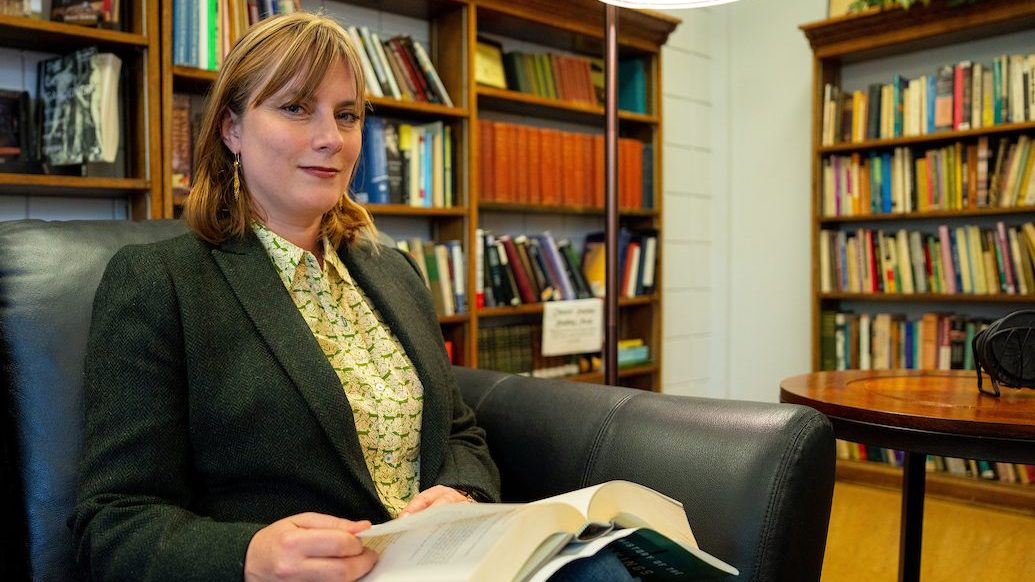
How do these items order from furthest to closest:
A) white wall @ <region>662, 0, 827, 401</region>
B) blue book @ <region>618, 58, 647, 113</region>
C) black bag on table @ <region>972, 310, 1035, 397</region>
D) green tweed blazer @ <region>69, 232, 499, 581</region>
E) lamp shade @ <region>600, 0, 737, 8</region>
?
white wall @ <region>662, 0, 827, 401</region>, blue book @ <region>618, 58, 647, 113</region>, lamp shade @ <region>600, 0, 737, 8</region>, black bag on table @ <region>972, 310, 1035, 397</region>, green tweed blazer @ <region>69, 232, 499, 581</region>

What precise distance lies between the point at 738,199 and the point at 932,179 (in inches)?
38.3

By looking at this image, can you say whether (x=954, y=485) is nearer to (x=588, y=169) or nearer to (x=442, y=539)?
(x=588, y=169)

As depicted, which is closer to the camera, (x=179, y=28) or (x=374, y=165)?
(x=179, y=28)

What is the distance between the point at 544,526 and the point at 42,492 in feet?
2.30

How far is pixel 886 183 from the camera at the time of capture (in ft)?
10.6

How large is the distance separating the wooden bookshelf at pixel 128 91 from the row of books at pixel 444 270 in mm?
847

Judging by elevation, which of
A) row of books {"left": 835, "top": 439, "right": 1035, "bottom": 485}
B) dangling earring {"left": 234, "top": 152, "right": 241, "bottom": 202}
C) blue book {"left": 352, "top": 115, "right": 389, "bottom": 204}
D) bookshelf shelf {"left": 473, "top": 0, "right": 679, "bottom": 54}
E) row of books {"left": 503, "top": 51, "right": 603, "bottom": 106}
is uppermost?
bookshelf shelf {"left": 473, "top": 0, "right": 679, "bottom": 54}

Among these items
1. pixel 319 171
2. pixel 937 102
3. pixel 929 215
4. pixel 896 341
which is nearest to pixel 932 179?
pixel 929 215

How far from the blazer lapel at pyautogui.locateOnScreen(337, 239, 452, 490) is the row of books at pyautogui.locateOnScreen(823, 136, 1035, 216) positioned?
2494mm

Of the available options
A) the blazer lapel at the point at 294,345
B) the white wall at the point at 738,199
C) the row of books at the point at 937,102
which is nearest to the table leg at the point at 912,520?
the blazer lapel at the point at 294,345

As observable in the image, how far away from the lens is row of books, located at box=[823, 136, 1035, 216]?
292 centimetres

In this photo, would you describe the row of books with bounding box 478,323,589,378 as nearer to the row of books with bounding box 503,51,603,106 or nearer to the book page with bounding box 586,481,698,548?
the row of books with bounding box 503,51,603,106

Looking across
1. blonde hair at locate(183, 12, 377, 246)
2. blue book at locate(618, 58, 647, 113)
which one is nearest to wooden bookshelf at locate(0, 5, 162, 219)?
blonde hair at locate(183, 12, 377, 246)

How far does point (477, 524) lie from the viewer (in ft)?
2.56
